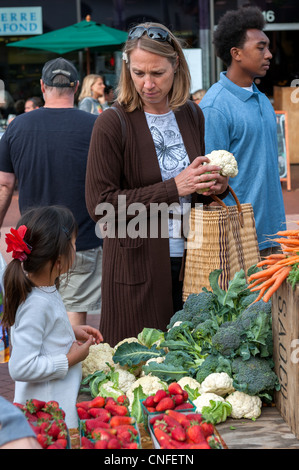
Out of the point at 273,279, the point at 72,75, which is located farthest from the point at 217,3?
the point at 273,279

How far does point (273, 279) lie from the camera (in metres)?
2.26

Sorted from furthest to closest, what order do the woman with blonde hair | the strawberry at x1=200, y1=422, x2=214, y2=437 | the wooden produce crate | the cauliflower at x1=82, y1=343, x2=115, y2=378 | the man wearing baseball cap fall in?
the woman with blonde hair
the man wearing baseball cap
the cauliflower at x1=82, y1=343, x2=115, y2=378
the wooden produce crate
the strawberry at x1=200, y1=422, x2=214, y2=437

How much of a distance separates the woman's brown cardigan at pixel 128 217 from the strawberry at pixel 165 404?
3.13ft

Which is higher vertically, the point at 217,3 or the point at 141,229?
the point at 217,3

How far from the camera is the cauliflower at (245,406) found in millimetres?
2285

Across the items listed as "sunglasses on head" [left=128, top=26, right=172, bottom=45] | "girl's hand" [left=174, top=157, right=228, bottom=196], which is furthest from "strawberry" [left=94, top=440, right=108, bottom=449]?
"sunglasses on head" [left=128, top=26, right=172, bottom=45]

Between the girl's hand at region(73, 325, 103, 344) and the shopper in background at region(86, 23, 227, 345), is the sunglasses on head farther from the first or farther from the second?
the girl's hand at region(73, 325, 103, 344)

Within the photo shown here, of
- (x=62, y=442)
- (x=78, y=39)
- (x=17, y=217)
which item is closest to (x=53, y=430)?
(x=62, y=442)

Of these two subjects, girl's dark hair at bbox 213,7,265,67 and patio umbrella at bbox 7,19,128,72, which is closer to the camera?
girl's dark hair at bbox 213,7,265,67

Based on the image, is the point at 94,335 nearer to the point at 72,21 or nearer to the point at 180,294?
the point at 180,294

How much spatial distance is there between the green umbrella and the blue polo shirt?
25.2 feet

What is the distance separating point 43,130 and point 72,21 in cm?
902

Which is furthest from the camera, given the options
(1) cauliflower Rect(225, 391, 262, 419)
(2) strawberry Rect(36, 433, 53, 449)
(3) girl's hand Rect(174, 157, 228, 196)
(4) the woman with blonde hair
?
(4) the woman with blonde hair

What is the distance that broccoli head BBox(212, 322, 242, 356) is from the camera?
7.95 ft
